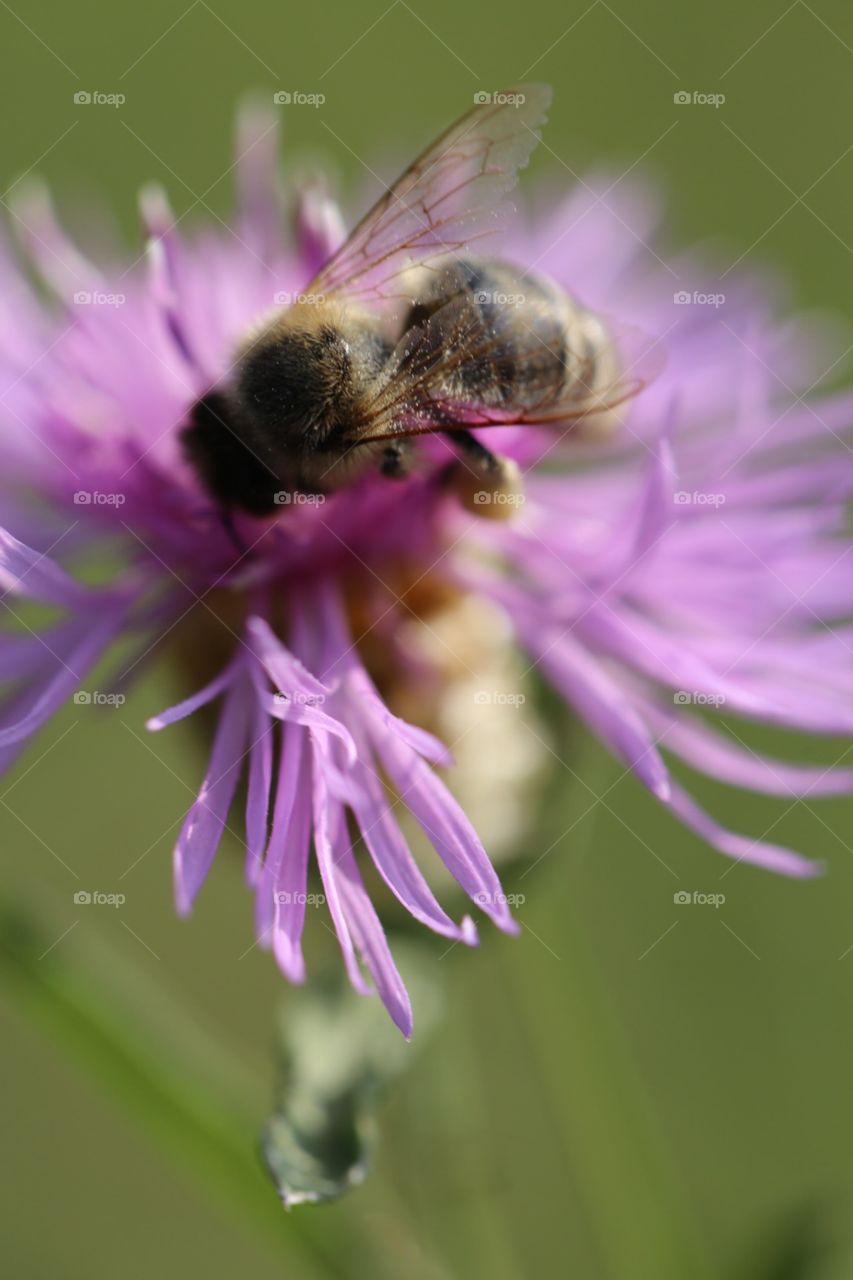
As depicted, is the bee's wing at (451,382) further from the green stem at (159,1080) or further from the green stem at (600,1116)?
the green stem at (159,1080)

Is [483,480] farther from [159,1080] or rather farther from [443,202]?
[159,1080]

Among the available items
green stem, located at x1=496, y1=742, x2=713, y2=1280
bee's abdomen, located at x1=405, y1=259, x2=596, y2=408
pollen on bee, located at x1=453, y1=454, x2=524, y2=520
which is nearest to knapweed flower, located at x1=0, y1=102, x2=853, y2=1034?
pollen on bee, located at x1=453, y1=454, x2=524, y2=520

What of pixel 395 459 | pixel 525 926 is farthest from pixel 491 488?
pixel 525 926

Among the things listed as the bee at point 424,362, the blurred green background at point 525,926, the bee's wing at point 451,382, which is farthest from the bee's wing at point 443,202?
the blurred green background at point 525,926

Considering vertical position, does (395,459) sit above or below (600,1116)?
→ above

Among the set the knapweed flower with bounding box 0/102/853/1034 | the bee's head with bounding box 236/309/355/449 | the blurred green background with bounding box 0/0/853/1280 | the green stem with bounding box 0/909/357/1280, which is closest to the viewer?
the knapweed flower with bounding box 0/102/853/1034

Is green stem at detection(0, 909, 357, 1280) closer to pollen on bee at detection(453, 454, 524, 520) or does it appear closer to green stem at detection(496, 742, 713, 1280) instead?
green stem at detection(496, 742, 713, 1280)
